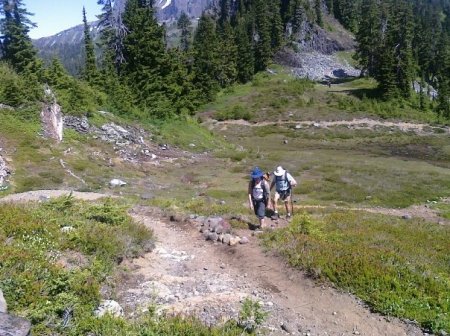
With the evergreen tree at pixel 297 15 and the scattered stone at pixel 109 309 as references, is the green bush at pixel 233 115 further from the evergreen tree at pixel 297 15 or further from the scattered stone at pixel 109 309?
the scattered stone at pixel 109 309

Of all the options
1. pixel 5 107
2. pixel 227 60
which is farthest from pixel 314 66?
pixel 5 107

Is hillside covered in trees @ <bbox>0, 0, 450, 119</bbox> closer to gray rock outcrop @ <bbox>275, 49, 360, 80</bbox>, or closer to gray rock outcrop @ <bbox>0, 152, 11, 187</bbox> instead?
gray rock outcrop @ <bbox>275, 49, 360, 80</bbox>

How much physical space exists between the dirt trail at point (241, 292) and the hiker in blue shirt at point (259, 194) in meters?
1.88

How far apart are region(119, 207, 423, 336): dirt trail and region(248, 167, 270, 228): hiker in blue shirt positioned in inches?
74.2

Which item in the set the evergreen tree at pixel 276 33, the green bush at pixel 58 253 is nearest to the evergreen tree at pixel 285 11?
the evergreen tree at pixel 276 33

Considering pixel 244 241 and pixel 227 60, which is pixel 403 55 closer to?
pixel 227 60

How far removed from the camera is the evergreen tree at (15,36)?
49081 mm

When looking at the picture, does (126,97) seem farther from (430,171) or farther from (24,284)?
(24,284)

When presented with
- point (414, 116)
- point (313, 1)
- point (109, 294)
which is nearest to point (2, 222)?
point (109, 294)

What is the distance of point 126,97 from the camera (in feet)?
144

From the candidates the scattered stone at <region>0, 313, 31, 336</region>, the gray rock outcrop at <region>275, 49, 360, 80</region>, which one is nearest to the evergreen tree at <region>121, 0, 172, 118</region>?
the scattered stone at <region>0, 313, 31, 336</region>

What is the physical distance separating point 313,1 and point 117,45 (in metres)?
101

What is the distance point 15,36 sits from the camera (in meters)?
50.2

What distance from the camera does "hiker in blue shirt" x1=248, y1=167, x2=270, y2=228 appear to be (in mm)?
14492
